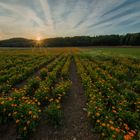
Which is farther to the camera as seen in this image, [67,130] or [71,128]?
[71,128]

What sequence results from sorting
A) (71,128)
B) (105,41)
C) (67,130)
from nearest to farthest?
(67,130) → (71,128) → (105,41)

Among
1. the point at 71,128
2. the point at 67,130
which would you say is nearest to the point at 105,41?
the point at 71,128

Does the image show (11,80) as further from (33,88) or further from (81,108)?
(81,108)

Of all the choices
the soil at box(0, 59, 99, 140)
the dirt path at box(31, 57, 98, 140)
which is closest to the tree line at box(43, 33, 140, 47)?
the dirt path at box(31, 57, 98, 140)

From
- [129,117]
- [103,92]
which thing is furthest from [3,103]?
[103,92]

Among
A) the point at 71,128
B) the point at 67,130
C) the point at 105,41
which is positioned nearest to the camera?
the point at 67,130

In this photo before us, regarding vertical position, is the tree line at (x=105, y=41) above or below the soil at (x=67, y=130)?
below

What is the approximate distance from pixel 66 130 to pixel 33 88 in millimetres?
3928

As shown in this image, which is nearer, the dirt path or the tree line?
the dirt path

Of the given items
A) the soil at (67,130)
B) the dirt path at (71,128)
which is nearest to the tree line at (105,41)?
the dirt path at (71,128)

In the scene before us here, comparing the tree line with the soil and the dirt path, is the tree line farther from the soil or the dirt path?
the soil

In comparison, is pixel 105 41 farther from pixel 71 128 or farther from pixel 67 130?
pixel 67 130

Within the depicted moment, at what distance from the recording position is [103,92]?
282 inches

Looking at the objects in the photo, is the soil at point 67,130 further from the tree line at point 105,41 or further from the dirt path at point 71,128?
the tree line at point 105,41
